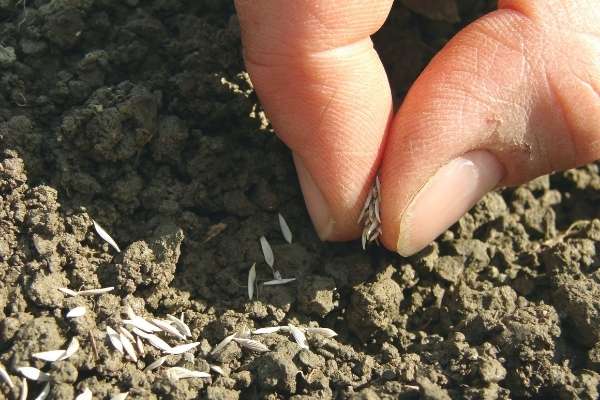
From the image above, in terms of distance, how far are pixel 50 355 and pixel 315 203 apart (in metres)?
0.98

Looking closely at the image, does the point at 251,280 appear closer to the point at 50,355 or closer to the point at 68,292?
the point at 68,292

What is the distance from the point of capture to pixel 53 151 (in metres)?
2.48

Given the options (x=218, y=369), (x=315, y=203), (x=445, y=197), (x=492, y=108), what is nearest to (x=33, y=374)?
(x=218, y=369)

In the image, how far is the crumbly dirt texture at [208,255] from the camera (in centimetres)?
226

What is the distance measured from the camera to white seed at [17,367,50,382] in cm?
211

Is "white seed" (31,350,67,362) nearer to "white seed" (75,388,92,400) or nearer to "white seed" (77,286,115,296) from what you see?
"white seed" (75,388,92,400)

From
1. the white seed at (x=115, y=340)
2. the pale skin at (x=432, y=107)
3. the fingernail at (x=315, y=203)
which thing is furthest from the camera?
the fingernail at (x=315, y=203)

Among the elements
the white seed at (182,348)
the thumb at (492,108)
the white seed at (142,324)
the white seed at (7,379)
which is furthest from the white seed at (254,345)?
the white seed at (7,379)

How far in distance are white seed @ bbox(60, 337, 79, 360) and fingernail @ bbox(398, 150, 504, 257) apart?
42.2 inches

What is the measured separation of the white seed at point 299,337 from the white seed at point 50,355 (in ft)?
2.28

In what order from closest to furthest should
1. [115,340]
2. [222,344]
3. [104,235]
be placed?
[115,340] < [222,344] < [104,235]

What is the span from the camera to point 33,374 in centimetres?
212

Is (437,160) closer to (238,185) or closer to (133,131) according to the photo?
(238,185)

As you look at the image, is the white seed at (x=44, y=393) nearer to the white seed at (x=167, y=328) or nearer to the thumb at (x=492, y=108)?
the white seed at (x=167, y=328)
